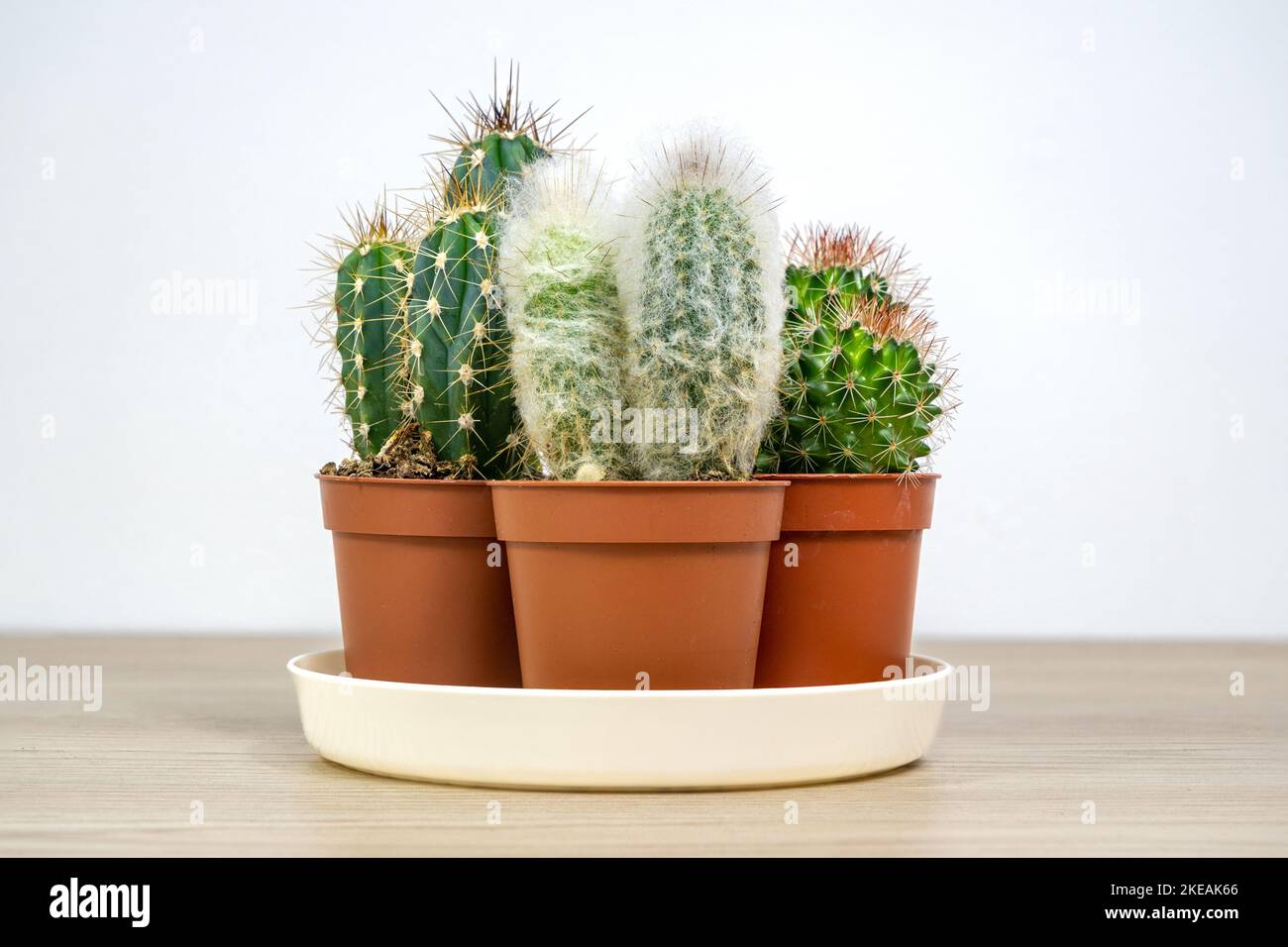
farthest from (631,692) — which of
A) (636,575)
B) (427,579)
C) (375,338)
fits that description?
(375,338)

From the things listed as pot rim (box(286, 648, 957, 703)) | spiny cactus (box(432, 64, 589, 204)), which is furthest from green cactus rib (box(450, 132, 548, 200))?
pot rim (box(286, 648, 957, 703))

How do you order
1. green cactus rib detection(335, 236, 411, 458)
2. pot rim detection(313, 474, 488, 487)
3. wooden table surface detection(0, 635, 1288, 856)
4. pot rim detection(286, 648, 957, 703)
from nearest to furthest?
wooden table surface detection(0, 635, 1288, 856) → pot rim detection(286, 648, 957, 703) → pot rim detection(313, 474, 488, 487) → green cactus rib detection(335, 236, 411, 458)

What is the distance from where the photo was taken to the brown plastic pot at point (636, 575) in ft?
3.29

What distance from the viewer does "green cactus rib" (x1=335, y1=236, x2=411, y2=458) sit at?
1235 mm

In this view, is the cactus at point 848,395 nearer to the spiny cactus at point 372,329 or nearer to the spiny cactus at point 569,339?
the spiny cactus at point 569,339

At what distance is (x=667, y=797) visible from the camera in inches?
39.5

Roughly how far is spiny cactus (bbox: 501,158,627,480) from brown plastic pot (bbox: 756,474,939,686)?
18 cm

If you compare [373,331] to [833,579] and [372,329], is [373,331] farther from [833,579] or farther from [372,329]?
[833,579]

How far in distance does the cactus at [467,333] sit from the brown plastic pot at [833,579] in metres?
0.25

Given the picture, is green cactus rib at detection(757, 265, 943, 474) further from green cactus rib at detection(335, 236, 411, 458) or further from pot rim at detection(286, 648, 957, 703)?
green cactus rib at detection(335, 236, 411, 458)

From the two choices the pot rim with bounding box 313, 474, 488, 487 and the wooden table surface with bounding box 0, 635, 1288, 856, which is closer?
the wooden table surface with bounding box 0, 635, 1288, 856

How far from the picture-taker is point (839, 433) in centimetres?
117

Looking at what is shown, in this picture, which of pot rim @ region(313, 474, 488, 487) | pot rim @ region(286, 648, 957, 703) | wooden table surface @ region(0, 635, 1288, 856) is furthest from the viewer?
pot rim @ region(313, 474, 488, 487)

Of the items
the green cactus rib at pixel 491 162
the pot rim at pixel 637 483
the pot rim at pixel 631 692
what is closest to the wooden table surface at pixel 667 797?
the pot rim at pixel 631 692
